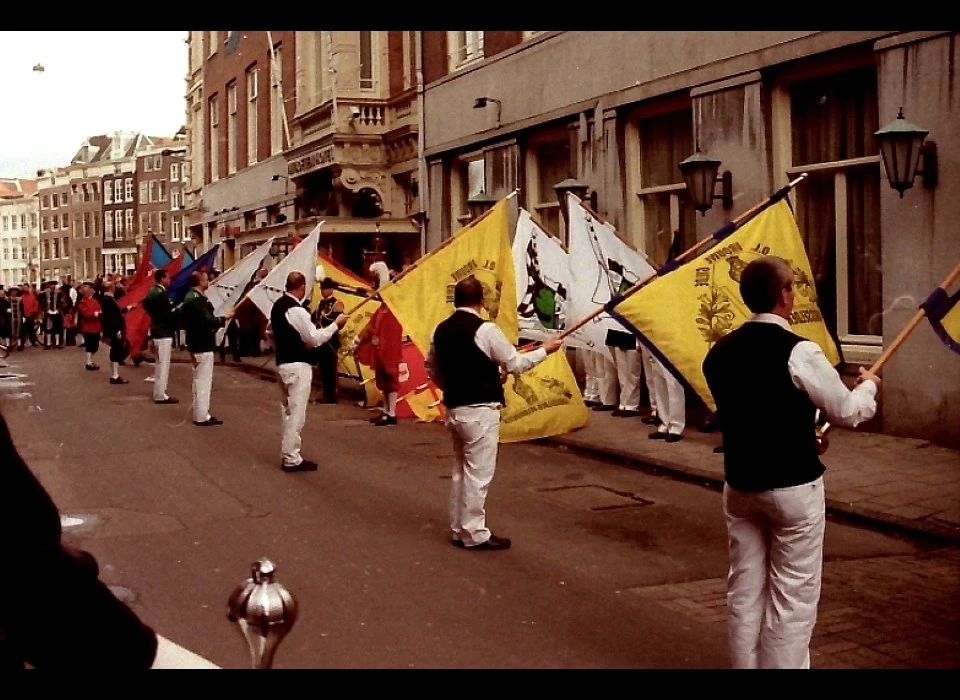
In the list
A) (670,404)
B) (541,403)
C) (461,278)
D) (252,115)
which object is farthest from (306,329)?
(252,115)

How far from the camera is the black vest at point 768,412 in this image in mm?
4496

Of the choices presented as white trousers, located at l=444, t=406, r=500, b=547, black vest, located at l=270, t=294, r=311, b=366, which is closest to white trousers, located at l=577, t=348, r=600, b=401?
black vest, located at l=270, t=294, r=311, b=366

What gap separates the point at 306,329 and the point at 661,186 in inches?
283

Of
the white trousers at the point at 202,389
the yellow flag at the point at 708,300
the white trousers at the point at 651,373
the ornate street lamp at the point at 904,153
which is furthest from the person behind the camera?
the white trousers at the point at 202,389

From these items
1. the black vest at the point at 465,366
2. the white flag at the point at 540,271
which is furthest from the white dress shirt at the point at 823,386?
the white flag at the point at 540,271

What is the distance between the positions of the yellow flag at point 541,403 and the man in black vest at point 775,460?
748cm

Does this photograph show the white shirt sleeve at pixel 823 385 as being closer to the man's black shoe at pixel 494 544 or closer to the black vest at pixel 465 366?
the black vest at pixel 465 366

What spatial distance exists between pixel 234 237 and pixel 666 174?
74.3 feet

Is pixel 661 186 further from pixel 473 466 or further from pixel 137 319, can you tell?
Result: pixel 473 466

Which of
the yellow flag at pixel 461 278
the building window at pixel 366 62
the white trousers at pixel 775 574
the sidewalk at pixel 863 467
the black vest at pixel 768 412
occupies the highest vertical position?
the building window at pixel 366 62

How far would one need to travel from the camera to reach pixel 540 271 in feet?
41.0

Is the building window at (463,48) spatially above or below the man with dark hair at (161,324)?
above

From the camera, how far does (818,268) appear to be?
13.1 meters
